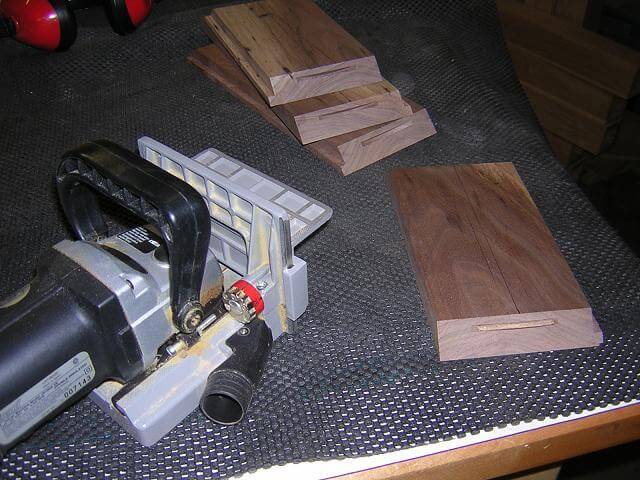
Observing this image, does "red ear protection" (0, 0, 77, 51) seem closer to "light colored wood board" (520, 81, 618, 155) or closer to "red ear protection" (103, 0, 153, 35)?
"red ear protection" (103, 0, 153, 35)

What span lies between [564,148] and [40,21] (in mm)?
1859

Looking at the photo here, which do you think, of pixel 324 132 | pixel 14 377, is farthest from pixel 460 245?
pixel 14 377

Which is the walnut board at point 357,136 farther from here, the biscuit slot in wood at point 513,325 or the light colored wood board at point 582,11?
the light colored wood board at point 582,11

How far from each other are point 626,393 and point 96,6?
1729 millimetres

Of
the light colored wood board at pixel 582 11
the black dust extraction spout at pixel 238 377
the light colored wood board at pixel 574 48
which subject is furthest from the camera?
the light colored wood board at pixel 582 11

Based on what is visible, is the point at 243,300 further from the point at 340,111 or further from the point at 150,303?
the point at 340,111

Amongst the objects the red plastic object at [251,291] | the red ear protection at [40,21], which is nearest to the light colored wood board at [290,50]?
the red ear protection at [40,21]

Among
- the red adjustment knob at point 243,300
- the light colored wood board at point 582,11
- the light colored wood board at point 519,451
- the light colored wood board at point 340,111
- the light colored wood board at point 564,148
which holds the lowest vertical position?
the light colored wood board at point 564,148

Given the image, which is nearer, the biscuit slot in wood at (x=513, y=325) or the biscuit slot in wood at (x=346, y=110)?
the biscuit slot in wood at (x=513, y=325)

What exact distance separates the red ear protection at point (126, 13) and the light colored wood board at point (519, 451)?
4.45 feet

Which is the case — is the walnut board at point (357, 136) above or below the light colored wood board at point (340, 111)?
below

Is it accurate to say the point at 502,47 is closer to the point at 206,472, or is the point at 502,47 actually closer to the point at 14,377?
the point at 206,472

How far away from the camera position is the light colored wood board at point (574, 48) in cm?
199

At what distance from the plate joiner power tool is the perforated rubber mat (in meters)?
0.07
